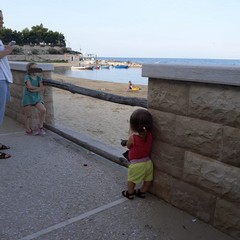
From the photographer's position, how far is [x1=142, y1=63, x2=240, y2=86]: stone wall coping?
2.24 m

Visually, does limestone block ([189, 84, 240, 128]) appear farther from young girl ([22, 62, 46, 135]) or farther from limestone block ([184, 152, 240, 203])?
young girl ([22, 62, 46, 135])

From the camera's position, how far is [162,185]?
10.1 feet

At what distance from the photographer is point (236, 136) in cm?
232

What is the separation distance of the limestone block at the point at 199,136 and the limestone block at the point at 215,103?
0.21 feet

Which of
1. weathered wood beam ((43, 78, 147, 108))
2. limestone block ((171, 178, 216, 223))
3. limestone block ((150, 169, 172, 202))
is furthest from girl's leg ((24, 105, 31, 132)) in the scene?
limestone block ((171, 178, 216, 223))

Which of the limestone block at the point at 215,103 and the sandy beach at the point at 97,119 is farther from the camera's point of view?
the sandy beach at the point at 97,119

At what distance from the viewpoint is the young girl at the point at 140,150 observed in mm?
2966

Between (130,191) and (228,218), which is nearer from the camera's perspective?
(228,218)

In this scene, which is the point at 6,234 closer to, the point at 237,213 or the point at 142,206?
the point at 142,206

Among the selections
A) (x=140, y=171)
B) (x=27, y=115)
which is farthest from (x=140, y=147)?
(x=27, y=115)

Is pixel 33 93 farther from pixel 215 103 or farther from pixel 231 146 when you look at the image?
pixel 231 146

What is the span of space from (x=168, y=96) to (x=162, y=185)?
932mm

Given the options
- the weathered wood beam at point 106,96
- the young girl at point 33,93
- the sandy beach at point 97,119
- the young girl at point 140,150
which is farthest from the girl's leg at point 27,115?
the young girl at point 140,150

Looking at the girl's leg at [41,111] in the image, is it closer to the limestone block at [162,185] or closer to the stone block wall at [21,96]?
the stone block wall at [21,96]
